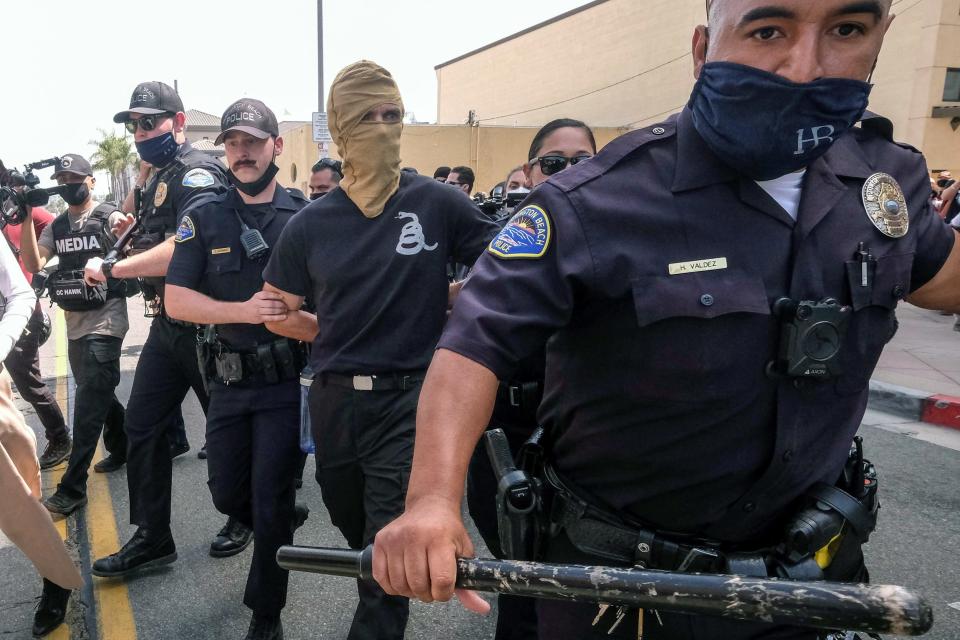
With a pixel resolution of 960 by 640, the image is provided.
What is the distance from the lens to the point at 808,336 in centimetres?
131

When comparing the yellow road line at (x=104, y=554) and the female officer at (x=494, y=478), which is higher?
the female officer at (x=494, y=478)

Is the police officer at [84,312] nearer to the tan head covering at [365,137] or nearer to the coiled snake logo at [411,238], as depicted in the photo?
the tan head covering at [365,137]

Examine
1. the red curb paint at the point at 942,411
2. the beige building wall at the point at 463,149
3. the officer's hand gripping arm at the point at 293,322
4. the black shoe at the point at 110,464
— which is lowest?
the black shoe at the point at 110,464

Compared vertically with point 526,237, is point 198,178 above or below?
above

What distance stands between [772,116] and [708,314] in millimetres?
392

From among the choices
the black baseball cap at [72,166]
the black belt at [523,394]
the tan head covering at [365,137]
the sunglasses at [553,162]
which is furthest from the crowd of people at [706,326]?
the black baseball cap at [72,166]

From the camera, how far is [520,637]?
260 centimetres

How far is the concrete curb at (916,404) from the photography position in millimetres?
5676

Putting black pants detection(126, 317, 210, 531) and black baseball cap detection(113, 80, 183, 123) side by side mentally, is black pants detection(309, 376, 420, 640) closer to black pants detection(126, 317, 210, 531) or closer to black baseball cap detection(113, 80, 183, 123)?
black pants detection(126, 317, 210, 531)

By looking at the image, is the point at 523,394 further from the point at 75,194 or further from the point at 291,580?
the point at 75,194

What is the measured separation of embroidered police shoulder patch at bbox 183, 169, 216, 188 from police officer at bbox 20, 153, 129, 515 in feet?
3.91

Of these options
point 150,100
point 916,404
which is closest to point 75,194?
point 150,100

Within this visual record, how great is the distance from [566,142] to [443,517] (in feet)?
8.00

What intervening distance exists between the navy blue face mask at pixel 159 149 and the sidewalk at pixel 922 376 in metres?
5.84
